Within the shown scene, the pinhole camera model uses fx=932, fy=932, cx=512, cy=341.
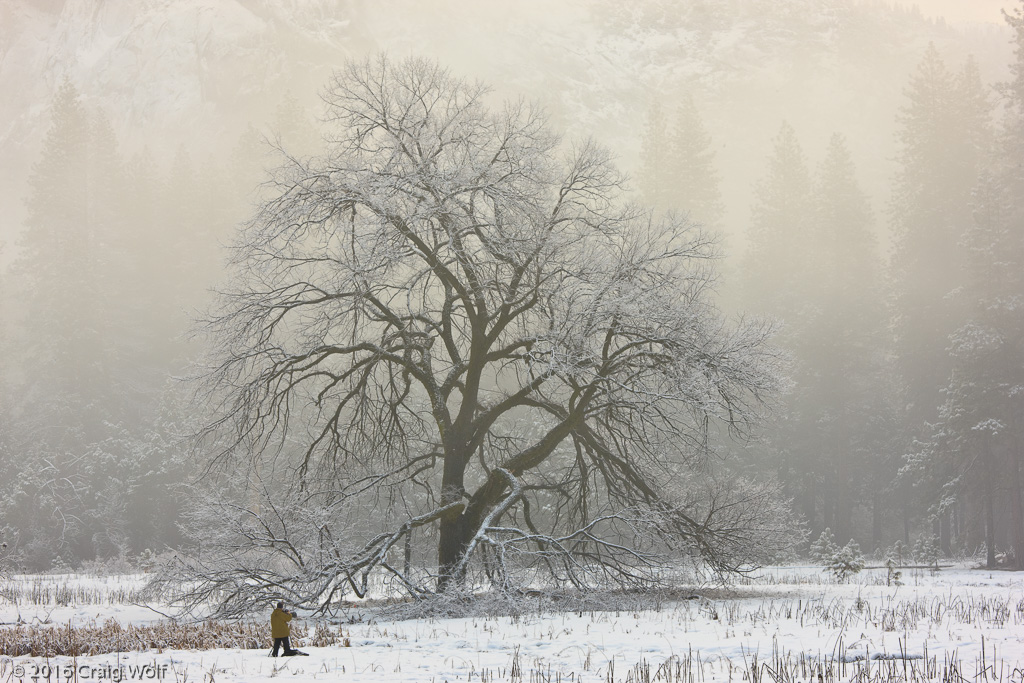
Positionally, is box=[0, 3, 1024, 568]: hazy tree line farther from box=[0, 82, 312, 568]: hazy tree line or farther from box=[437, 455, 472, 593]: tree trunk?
box=[437, 455, 472, 593]: tree trunk

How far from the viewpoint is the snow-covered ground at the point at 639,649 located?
7.85 m

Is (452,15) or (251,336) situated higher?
(452,15)

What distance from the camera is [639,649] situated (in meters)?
9.52

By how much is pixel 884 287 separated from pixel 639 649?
134 feet

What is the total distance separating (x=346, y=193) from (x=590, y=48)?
136219 mm

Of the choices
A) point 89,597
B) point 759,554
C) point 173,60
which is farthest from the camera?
point 173,60

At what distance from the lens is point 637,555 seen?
49.7ft

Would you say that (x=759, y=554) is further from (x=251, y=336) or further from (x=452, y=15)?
(x=452, y=15)

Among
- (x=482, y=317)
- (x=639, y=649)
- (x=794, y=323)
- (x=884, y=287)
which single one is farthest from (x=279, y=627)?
(x=884, y=287)

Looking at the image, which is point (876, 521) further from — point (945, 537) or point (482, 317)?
point (482, 317)

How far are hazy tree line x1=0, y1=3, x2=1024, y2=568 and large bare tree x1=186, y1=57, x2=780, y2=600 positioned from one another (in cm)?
1593

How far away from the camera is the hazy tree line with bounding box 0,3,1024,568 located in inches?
1305

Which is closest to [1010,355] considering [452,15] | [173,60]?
[173,60]

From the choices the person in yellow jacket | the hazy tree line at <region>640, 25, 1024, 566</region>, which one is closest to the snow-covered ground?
the person in yellow jacket
